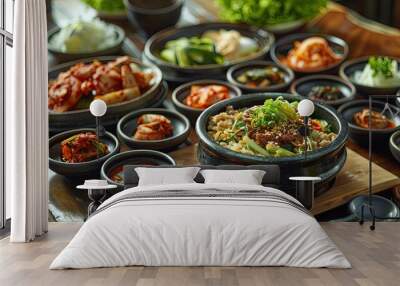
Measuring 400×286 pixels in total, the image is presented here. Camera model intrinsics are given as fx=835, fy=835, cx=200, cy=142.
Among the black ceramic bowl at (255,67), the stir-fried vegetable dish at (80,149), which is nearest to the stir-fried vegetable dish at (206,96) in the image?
the black ceramic bowl at (255,67)

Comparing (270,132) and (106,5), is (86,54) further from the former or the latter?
(270,132)

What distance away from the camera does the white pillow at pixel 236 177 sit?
4.90 metres

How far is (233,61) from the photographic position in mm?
6930

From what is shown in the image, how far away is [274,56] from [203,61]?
0.62m

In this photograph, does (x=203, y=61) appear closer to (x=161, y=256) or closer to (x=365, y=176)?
(x=365, y=176)

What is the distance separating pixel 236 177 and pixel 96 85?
180 cm

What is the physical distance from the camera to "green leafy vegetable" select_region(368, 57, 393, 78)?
21.0ft

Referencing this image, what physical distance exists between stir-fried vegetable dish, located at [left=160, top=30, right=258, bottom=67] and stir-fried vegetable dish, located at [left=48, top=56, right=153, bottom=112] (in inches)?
21.5

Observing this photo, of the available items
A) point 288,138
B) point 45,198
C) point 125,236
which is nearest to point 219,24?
point 288,138

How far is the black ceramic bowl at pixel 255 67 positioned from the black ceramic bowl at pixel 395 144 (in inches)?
40.3

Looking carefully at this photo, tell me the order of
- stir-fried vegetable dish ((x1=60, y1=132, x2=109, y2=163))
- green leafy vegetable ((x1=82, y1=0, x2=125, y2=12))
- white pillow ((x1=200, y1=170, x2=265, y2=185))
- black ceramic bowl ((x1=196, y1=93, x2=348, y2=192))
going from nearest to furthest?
white pillow ((x1=200, y1=170, x2=265, y2=185)) < black ceramic bowl ((x1=196, y1=93, x2=348, y2=192)) < stir-fried vegetable dish ((x1=60, y1=132, x2=109, y2=163)) < green leafy vegetable ((x1=82, y1=0, x2=125, y2=12))

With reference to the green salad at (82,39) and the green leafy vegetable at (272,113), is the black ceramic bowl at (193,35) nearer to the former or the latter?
the green salad at (82,39)

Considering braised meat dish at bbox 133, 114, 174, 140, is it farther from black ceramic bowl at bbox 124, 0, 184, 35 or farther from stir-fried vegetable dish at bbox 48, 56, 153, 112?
black ceramic bowl at bbox 124, 0, 184, 35

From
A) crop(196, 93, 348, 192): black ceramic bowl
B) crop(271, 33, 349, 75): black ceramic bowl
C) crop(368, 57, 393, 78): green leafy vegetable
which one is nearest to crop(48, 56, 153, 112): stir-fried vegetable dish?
crop(196, 93, 348, 192): black ceramic bowl
